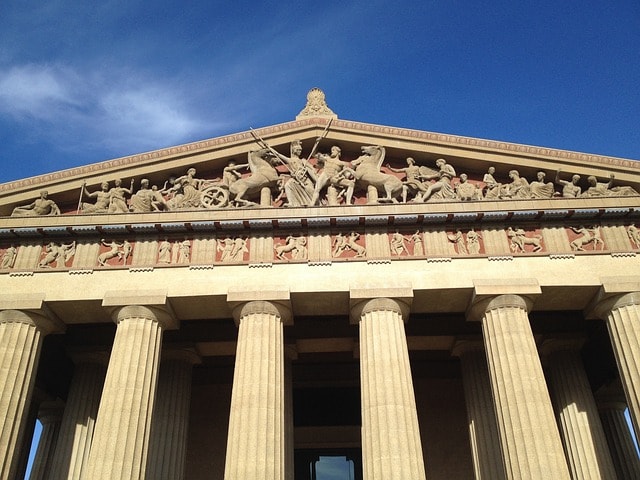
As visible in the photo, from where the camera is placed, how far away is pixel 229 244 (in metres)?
18.9

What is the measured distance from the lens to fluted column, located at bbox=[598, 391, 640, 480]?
858 inches

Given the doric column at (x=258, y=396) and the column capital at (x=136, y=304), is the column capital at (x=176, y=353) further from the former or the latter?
the doric column at (x=258, y=396)

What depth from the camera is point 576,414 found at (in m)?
19.6

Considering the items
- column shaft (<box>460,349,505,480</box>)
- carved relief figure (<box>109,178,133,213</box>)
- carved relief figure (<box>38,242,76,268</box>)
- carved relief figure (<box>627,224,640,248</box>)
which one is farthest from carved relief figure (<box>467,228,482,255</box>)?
carved relief figure (<box>38,242,76,268</box>)

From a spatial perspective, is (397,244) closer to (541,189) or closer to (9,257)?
(541,189)

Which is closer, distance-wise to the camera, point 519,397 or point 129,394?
point 519,397

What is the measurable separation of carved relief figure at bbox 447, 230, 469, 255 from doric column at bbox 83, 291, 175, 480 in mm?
8560

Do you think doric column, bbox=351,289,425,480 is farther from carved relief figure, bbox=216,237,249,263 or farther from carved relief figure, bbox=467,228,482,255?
carved relief figure, bbox=216,237,249,263

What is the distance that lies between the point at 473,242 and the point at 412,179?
287 cm

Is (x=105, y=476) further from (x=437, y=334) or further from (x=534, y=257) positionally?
(x=534, y=257)

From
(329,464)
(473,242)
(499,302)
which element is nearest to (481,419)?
(499,302)

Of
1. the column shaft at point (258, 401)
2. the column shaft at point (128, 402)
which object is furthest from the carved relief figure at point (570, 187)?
the column shaft at point (128, 402)

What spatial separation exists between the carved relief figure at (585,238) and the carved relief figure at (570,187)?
1.11 metres

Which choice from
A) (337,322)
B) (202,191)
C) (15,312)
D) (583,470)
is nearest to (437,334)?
(337,322)
